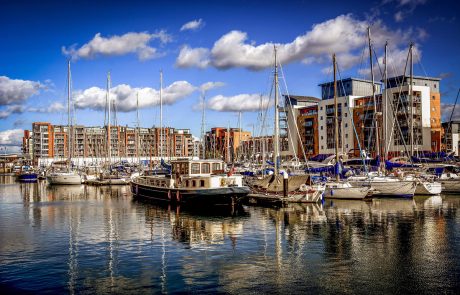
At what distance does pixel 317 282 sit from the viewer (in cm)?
1819

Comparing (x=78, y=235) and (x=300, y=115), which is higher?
(x=300, y=115)

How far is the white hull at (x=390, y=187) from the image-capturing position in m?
54.1

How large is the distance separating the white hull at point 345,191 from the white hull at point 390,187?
7.01ft

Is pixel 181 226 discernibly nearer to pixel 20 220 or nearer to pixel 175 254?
pixel 175 254

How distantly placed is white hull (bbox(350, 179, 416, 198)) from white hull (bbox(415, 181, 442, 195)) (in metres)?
4.01

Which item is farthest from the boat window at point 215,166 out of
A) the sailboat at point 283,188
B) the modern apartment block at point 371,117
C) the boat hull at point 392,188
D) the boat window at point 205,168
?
the modern apartment block at point 371,117

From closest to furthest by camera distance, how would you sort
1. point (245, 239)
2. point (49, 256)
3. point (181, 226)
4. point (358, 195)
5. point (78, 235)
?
point (49, 256) < point (245, 239) < point (78, 235) < point (181, 226) < point (358, 195)

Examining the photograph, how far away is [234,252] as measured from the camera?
24.3m

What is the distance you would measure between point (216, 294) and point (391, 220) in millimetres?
23877

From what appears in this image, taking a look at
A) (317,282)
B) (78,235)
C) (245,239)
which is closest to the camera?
(317,282)

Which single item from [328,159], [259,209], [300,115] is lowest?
[259,209]

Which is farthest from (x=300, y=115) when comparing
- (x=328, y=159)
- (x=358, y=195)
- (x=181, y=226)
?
(x=181, y=226)

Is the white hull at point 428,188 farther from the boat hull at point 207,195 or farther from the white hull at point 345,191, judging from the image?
the boat hull at point 207,195

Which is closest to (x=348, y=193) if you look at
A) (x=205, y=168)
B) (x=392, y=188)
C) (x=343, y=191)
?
(x=343, y=191)
